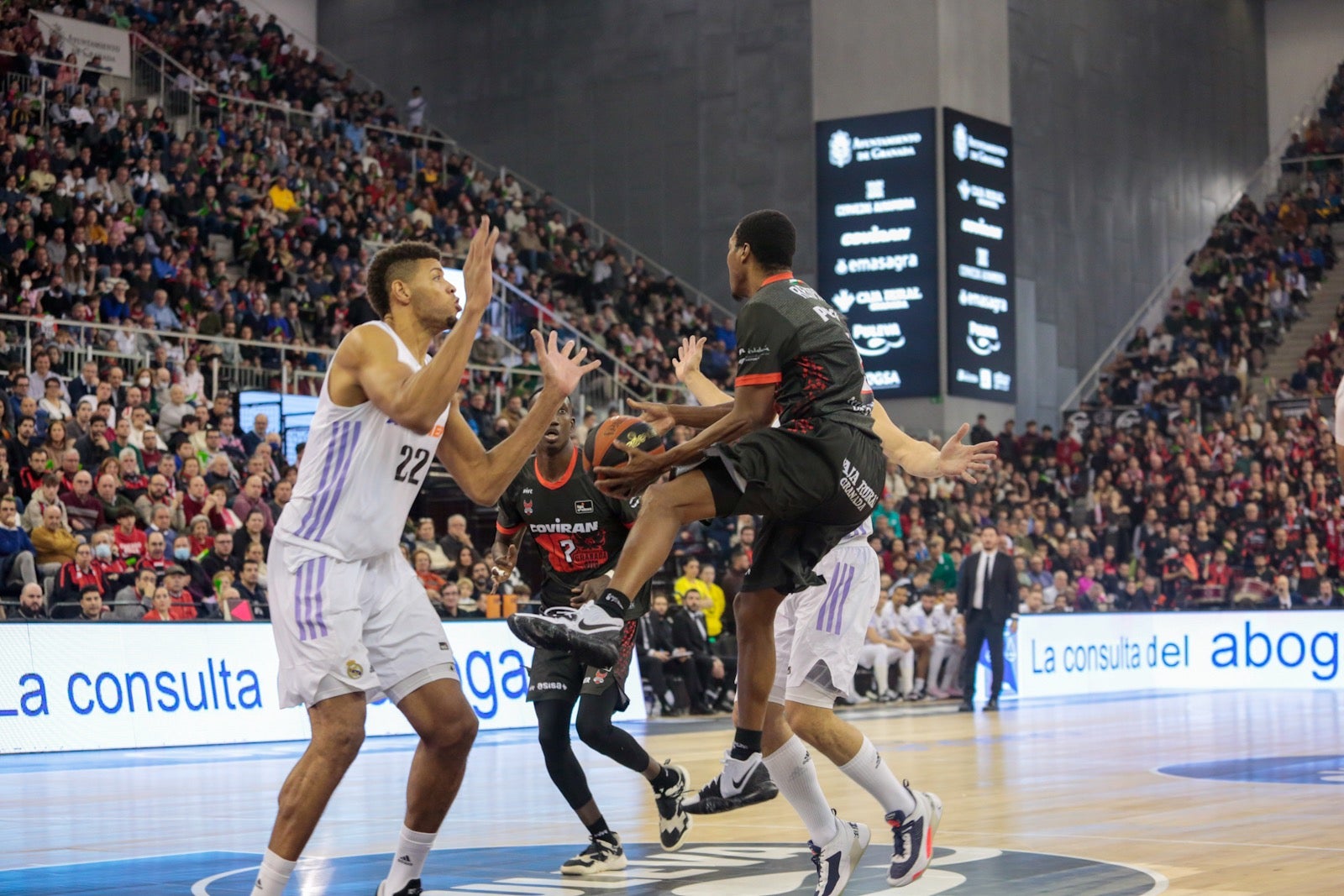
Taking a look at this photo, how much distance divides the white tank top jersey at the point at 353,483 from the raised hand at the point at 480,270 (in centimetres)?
38

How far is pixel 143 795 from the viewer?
38.0 ft

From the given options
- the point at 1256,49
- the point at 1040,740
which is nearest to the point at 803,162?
the point at 1256,49

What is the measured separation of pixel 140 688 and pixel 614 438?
327 inches

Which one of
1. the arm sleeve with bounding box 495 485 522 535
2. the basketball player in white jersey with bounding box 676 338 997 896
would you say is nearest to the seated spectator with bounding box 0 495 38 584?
the arm sleeve with bounding box 495 485 522 535

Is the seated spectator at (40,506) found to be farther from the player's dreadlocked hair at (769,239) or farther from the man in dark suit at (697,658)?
the player's dreadlocked hair at (769,239)

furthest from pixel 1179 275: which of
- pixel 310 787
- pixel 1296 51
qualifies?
pixel 310 787

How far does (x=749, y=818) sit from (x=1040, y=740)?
6.49 meters

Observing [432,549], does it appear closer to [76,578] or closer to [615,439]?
[76,578]

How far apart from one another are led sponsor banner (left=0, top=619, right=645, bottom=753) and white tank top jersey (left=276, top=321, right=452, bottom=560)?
816 centimetres

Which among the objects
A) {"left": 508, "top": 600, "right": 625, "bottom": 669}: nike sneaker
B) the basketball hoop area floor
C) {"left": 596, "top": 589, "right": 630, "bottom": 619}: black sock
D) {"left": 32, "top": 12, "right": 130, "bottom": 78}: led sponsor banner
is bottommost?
the basketball hoop area floor

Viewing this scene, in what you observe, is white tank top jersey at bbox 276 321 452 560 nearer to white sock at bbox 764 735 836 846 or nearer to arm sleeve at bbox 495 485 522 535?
white sock at bbox 764 735 836 846

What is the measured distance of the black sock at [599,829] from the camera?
7953mm

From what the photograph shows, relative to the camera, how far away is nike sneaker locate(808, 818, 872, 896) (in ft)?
22.3

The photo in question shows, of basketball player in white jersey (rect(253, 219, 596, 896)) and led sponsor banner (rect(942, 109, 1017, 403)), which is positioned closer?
basketball player in white jersey (rect(253, 219, 596, 896))
